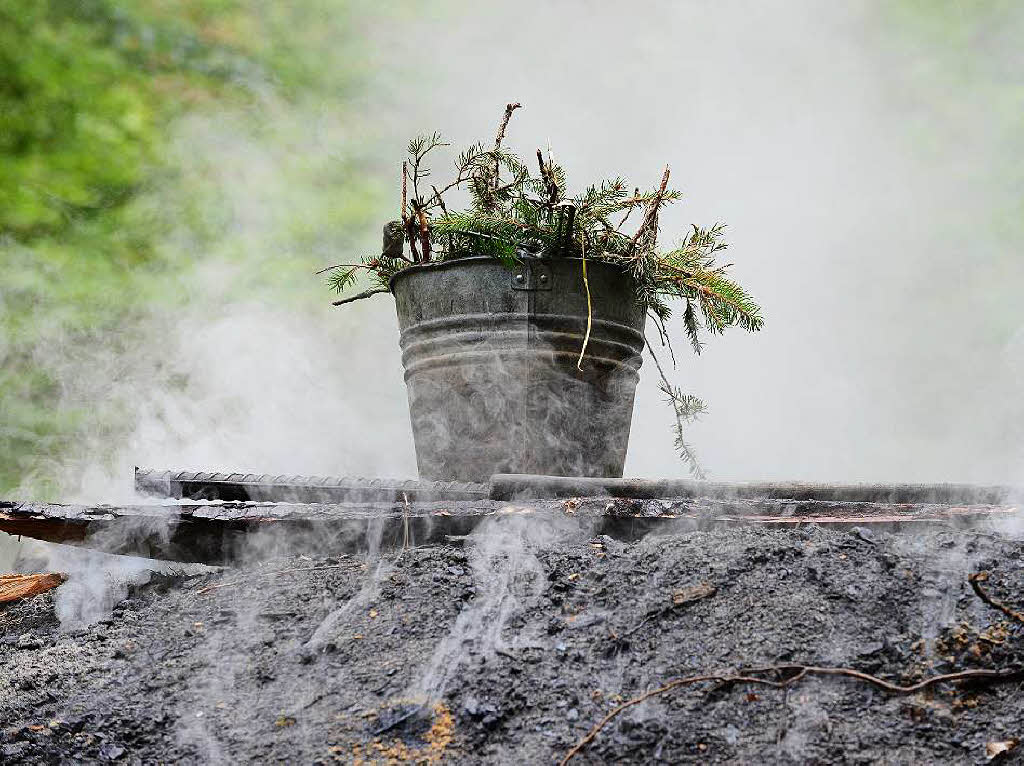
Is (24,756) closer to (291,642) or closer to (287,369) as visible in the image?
(291,642)

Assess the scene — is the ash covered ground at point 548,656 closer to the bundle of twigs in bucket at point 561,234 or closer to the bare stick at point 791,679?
the bare stick at point 791,679

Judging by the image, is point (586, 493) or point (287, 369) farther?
point (287, 369)

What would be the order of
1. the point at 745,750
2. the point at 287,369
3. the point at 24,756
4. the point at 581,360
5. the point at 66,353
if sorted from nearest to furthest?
the point at 745,750 → the point at 24,756 → the point at 581,360 → the point at 66,353 → the point at 287,369

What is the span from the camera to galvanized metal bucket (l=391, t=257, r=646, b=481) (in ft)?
7.18

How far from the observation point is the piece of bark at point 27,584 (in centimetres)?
180

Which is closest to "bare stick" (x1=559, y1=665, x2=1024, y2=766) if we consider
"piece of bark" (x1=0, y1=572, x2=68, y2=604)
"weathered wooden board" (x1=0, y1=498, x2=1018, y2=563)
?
"weathered wooden board" (x1=0, y1=498, x2=1018, y2=563)

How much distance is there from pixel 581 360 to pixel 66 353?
6.23ft

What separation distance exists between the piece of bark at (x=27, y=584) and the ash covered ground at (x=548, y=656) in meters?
0.30

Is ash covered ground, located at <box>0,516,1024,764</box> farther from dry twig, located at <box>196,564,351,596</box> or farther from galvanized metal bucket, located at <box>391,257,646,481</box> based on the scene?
galvanized metal bucket, located at <box>391,257,646,481</box>

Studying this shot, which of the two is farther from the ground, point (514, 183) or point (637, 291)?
point (514, 183)

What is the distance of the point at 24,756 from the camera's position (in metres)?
1.13

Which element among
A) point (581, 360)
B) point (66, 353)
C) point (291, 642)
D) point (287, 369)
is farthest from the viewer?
Result: point (287, 369)

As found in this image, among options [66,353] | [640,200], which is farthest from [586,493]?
[66,353]

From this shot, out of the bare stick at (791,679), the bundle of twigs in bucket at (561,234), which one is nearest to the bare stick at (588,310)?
the bundle of twigs in bucket at (561,234)
